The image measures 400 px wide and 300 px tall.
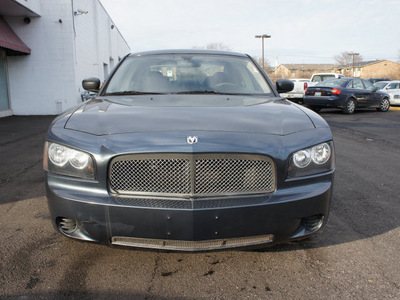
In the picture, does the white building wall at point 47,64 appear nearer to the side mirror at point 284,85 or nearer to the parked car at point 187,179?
the side mirror at point 284,85

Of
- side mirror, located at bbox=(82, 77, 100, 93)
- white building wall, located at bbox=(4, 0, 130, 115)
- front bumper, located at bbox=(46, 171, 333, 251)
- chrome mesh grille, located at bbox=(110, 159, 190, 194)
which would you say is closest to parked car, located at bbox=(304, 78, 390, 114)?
white building wall, located at bbox=(4, 0, 130, 115)

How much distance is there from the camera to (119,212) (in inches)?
78.9

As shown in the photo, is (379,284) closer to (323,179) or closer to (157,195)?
(323,179)

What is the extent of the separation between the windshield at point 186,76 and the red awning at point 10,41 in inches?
413

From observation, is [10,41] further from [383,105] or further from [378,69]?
[378,69]

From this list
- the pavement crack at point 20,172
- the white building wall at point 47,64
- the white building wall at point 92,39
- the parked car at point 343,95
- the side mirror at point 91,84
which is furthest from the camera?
the white building wall at point 92,39

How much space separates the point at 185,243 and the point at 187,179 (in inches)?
15.1

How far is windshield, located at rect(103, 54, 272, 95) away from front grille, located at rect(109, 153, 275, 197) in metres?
1.33

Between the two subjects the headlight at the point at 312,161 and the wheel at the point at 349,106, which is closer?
the headlight at the point at 312,161

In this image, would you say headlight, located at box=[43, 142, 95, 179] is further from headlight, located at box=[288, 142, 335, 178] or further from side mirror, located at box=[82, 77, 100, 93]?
side mirror, located at box=[82, 77, 100, 93]

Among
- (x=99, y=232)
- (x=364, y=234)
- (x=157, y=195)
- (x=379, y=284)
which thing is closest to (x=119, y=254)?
(x=99, y=232)

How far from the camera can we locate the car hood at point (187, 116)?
2.21m

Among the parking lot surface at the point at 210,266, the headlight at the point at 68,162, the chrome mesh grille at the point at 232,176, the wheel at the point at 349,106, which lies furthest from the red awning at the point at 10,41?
the wheel at the point at 349,106

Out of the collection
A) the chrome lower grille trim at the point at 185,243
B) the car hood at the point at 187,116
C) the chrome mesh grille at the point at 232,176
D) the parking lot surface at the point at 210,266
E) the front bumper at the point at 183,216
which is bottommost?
the parking lot surface at the point at 210,266
